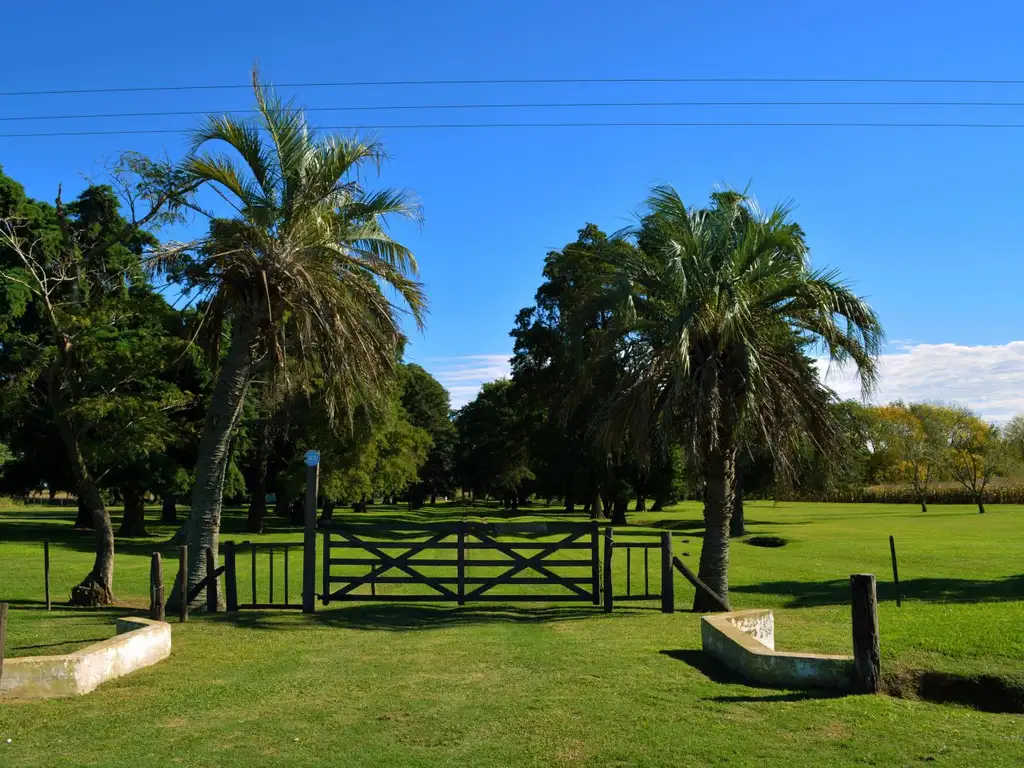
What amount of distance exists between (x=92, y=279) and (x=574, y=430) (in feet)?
89.7

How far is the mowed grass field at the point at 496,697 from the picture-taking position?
6.07 meters

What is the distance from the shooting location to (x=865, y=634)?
7785mm

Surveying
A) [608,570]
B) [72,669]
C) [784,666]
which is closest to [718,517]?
[608,570]

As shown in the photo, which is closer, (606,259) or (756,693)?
(756,693)

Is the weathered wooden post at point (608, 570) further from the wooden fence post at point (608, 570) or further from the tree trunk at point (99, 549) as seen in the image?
the tree trunk at point (99, 549)

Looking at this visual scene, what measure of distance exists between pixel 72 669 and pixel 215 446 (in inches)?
303

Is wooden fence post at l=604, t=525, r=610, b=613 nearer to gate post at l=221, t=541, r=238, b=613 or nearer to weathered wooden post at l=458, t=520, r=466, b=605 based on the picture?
weathered wooden post at l=458, t=520, r=466, b=605

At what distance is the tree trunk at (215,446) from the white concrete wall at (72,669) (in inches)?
238

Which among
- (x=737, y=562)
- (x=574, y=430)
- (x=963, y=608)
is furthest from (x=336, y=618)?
(x=574, y=430)

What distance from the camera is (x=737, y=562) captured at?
28.0 meters

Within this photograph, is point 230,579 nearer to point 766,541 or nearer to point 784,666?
point 784,666

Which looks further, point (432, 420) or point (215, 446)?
point (432, 420)

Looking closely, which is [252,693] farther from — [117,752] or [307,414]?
[307,414]

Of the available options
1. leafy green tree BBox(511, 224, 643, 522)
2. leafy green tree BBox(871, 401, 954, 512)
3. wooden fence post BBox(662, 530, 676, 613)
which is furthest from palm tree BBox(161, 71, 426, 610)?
leafy green tree BBox(871, 401, 954, 512)
